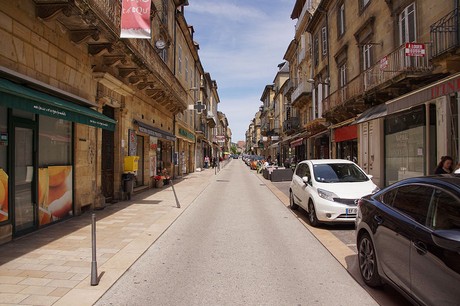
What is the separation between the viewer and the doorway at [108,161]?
477 inches

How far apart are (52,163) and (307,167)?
6.69 metres

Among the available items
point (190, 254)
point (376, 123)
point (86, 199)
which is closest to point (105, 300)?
point (190, 254)

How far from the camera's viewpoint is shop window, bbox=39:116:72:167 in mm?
7949

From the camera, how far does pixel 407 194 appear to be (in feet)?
13.1

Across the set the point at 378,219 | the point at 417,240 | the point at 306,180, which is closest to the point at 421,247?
the point at 417,240

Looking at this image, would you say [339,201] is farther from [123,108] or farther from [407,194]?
[123,108]

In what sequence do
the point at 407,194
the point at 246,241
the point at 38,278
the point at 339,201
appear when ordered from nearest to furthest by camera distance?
1. the point at 407,194
2. the point at 38,278
3. the point at 246,241
4. the point at 339,201

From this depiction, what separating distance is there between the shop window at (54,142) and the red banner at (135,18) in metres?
2.88

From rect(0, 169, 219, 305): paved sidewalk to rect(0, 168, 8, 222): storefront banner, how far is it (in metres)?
0.54

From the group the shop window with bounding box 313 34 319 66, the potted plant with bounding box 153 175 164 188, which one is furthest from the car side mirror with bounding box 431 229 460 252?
the shop window with bounding box 313 34 319 66

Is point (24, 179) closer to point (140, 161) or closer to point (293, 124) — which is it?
point (140, 161)

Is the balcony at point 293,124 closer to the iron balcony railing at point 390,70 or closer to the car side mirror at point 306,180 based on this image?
the iron balcony railing at point 390,70

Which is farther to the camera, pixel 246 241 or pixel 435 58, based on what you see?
pixel 435 58

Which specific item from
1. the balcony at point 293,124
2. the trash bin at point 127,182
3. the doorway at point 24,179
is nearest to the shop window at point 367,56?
the trash bin at point 127,182
